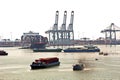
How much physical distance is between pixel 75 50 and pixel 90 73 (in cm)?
9221

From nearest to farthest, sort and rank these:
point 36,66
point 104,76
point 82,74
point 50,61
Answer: point 104,76
point 82,74
point 36,66
point 50,61

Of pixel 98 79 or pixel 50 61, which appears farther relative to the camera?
pixel 50 61

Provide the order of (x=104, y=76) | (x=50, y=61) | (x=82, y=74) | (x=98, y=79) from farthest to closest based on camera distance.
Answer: (x=50, y=61) → (x=82, y=74) → (x=104, y=76) → (x=98, y=79)

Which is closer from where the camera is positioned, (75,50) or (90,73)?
(90,73)

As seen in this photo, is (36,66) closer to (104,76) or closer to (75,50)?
(104,76)

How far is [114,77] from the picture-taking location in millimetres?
58031

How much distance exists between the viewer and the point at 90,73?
211 feet

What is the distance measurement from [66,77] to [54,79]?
3.30 metres

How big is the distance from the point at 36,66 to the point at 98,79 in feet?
73.1

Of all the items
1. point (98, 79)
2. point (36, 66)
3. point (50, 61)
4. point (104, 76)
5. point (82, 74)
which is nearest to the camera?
point (98, 79)

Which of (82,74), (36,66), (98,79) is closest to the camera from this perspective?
(98,79)

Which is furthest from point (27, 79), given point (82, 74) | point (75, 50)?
point (75, 50)

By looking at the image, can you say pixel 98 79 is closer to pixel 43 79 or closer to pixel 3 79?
pixel 43 79

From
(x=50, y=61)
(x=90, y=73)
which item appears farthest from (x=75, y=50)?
(x=90, y=73)
